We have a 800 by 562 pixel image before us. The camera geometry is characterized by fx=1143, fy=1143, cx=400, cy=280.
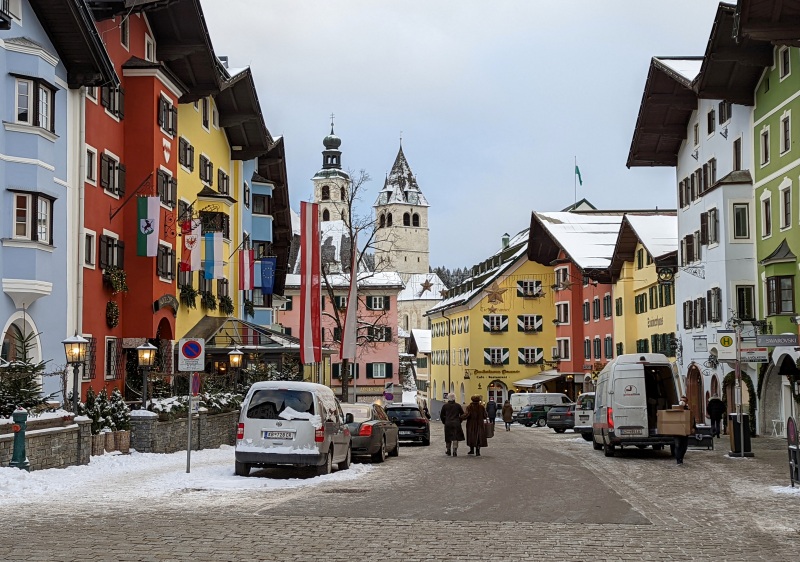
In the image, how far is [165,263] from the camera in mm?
38531

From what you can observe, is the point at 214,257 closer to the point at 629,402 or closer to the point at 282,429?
the point at 629,402

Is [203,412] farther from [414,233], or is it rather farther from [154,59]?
[414,233]

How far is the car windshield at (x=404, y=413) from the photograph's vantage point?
123 ft

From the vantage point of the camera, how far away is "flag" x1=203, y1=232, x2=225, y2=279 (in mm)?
39438

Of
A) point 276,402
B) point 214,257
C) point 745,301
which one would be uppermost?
point 214,257

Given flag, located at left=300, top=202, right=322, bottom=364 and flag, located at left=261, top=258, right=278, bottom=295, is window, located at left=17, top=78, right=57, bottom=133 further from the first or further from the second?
flag, located at left=261, top=258, right=278, bottom=295

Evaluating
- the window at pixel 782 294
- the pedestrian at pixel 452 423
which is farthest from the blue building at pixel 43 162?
the window at pixel 782 294

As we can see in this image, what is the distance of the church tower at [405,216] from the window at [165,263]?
144190 mm

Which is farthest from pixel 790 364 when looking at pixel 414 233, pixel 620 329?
pixel 414 233

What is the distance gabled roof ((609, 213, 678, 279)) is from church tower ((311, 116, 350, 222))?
338 feet

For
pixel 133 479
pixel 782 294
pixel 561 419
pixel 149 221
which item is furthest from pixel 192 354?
pixel 561 419

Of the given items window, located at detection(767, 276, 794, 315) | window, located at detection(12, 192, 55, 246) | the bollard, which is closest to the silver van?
the bollard

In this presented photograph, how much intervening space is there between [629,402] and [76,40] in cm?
1722

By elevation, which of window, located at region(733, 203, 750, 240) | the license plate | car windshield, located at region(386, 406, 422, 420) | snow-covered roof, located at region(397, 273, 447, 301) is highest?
snow-covered roof, located at region(397, 273, 447, 301)
